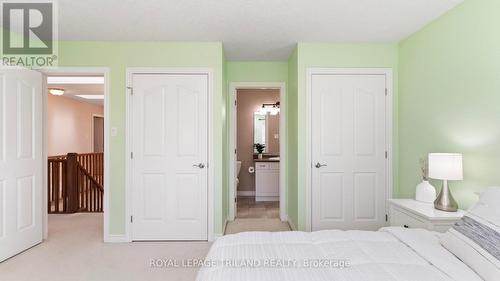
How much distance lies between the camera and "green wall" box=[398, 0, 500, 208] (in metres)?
2.04

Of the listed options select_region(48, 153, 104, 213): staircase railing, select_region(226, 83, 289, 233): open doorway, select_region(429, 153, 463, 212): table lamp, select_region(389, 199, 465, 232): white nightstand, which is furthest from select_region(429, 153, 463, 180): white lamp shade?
select_region(48, 153, 104, 213): staircase railing

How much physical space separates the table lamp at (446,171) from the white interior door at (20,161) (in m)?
3.97

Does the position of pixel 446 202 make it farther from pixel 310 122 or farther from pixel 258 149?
pixel 258 149

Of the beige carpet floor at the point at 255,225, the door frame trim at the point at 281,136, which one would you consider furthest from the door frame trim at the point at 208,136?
the door frame trim at the point at 281,136

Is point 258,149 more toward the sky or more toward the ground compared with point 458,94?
more toward the ground

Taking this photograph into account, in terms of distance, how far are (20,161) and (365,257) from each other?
Result: 338 cm

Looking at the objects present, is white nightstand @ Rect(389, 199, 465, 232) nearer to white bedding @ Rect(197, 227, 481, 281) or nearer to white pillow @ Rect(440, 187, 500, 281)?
white bedding @ Rect(197, 227, 481, 281)

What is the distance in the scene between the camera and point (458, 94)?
235 cm

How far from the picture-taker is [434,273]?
1.19 meters

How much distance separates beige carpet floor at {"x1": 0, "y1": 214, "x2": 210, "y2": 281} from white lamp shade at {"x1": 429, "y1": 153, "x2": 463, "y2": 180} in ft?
7.35

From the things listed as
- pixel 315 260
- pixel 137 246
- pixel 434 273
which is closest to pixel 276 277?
pixel 315 260

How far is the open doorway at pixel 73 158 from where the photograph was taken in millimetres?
3390

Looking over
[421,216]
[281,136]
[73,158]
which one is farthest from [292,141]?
[73,158]

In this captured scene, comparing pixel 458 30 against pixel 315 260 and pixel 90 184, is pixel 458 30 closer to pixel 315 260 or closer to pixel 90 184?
pixel 315 260
